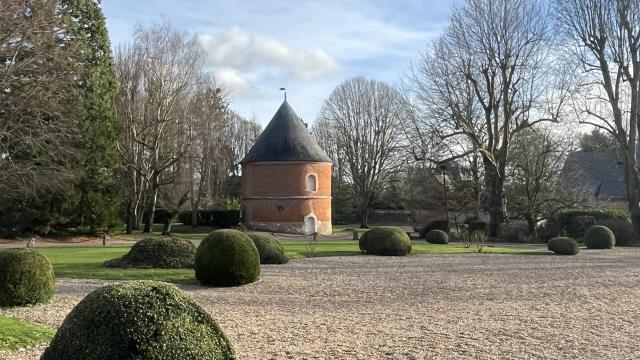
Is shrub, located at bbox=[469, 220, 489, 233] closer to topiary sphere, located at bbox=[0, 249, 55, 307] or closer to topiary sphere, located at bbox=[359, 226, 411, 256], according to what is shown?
topiary sphere, located at bbox=[359, 226, 411, 256]

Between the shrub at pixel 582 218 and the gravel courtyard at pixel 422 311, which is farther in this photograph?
the shrub at pixel 582 218

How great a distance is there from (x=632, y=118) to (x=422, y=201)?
20833 mm

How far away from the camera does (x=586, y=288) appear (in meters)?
14.6

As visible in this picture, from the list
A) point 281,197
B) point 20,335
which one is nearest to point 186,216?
point 281,197

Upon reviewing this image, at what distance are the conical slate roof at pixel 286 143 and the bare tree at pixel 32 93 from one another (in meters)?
16.5

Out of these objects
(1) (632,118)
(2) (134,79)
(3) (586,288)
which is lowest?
(3) (586,288)

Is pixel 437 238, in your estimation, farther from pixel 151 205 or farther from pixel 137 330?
pixel 137 330

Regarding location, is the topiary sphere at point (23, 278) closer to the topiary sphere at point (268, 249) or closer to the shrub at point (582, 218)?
the topiary sphere at point (268, 249)

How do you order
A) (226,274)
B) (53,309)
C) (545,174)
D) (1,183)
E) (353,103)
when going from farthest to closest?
(353,103) < (545,174) < (1,183) < (226,274) < (53,309)

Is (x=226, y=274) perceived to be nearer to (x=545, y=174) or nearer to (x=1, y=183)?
(x=1, y=183)

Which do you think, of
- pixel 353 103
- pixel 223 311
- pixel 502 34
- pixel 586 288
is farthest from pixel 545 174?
pixel 223 311

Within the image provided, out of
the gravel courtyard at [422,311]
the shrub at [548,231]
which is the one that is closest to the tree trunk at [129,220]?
the gravel courtyard at [422,311]

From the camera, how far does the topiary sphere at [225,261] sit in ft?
47.3

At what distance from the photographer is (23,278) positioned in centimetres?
1092
